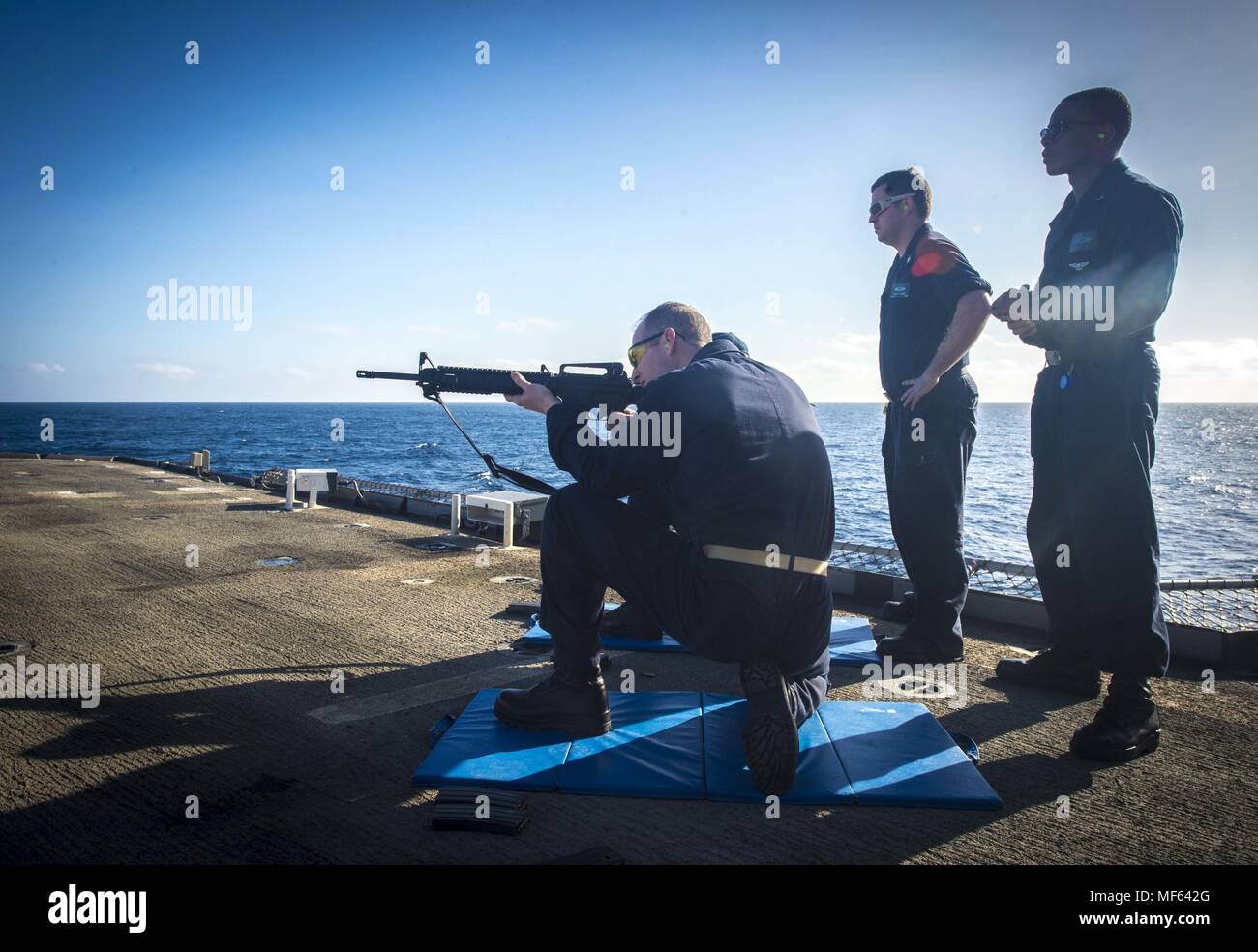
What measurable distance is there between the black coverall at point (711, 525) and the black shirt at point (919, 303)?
153 centimetres

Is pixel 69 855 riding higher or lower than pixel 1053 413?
lower

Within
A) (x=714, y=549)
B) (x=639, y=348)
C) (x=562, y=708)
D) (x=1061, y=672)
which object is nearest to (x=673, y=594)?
(x=714, y=549)

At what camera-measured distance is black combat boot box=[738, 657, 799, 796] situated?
2.63 meters

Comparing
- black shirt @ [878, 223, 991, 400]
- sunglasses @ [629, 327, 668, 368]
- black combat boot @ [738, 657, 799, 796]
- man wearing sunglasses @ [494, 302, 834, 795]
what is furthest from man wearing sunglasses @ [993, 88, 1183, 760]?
sunglasses @ [629, 327, 668, 368]

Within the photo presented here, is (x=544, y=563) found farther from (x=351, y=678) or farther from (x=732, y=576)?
(x=351, y=678)

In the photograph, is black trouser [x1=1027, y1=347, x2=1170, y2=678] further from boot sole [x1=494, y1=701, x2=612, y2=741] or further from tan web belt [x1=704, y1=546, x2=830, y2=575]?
boot sole [x1=494, y1=701, x2=612, y2=741]

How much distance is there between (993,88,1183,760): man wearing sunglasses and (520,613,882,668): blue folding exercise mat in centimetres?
126

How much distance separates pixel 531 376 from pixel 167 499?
9.52 m

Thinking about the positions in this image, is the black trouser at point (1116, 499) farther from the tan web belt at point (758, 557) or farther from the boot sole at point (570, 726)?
the boot sole at point (570, 726)

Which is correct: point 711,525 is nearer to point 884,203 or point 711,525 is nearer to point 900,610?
point 884,203

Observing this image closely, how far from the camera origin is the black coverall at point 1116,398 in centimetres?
317

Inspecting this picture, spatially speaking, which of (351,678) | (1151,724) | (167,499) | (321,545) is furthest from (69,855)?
(167,499)

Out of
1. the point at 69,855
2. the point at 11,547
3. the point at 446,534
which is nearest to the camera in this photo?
the point at 69,855

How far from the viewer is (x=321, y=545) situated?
7613 mm
